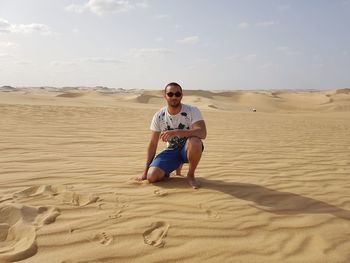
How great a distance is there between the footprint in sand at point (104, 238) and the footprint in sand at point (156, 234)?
0.25 meters

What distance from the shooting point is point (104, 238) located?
2.75 metres

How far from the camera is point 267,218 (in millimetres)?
3203

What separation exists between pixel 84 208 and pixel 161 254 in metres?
1.06

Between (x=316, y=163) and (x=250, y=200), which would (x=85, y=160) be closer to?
(x=250, y=200)

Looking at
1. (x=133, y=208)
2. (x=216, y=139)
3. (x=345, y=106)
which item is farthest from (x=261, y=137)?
(x=345, y=106)

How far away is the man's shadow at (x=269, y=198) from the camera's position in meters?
3.43

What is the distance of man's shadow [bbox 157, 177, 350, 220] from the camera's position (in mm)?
3432

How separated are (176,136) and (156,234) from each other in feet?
4.78

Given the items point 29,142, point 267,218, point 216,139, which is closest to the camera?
point 267,218

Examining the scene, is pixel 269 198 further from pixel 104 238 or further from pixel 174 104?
pixel 104 238

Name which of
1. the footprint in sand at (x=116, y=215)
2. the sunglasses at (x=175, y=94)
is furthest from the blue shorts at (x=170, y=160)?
the footprint in sand at (x=116, y=215)

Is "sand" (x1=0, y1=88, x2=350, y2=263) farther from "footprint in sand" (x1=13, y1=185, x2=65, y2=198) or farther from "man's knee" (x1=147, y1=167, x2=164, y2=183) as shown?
"man's knee" (x1=147, y1=167, x2=164, y2=183)

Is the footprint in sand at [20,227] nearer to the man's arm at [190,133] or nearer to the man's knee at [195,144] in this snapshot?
the man's arm at [190,133]

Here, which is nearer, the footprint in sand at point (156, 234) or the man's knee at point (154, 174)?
the footprint in sand at point (156, 234)
